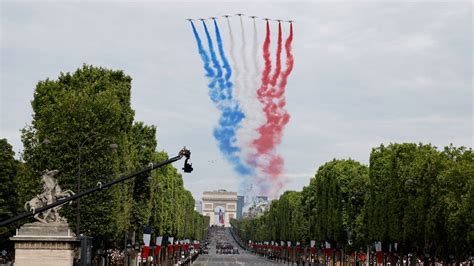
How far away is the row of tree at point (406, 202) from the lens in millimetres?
80188

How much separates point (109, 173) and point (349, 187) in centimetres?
5847

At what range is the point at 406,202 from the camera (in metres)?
93.8

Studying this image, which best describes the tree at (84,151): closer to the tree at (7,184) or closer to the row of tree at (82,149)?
the row of tree at (82,149)

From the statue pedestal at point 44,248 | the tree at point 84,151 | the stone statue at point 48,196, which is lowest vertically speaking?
the statue pedestal at point 44,248

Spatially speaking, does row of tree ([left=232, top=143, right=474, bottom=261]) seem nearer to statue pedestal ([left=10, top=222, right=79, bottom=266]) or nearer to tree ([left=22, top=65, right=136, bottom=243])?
tree ([left=22, top=65, right=136, bottom=243])

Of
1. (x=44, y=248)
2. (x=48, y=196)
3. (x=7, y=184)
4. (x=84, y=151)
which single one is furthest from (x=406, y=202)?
(x=7, y=184)

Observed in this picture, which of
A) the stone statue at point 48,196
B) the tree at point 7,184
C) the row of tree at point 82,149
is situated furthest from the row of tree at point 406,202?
the tree at point 7,184

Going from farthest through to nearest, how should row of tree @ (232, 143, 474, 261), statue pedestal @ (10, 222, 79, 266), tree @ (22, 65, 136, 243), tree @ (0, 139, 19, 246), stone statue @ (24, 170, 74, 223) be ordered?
tree @ (0, 139, 19, 246) → row of tree @ (232, 143, 474, 261) → tree @ (22, 65, 136, 243) → stone statue @ (24, 170, 74, 223) → statue pedestal @ (10, 222, 79, 266)

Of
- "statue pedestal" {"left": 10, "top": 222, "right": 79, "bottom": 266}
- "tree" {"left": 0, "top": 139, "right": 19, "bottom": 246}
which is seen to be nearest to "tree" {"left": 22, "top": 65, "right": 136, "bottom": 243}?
"statue pedestal" {"left": 10, "top": 222, "right": 79, "bottom": 266}

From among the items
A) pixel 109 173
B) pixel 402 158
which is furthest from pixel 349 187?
pixel 109 173

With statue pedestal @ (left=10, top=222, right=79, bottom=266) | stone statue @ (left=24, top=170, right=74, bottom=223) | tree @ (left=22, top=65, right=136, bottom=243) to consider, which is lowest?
statue pedestal @ (left=10, top=222, right=79, bottom=266)

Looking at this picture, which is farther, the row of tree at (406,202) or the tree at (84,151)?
the row of tree at (406,202)

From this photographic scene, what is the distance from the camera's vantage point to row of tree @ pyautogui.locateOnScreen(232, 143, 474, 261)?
8019 cm

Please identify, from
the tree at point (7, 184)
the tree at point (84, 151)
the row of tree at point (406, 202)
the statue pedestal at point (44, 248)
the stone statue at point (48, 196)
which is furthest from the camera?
the tree at point (7, 184)
